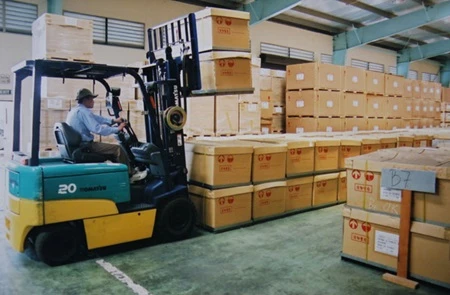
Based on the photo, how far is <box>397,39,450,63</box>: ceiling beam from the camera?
1619cm

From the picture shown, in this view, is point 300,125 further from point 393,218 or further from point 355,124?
point 393,218

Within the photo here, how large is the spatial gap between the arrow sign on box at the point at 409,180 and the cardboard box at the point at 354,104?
20.9ft

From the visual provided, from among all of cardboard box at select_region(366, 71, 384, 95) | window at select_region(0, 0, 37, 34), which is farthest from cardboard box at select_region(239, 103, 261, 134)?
window at select_region(0, 0, 37, 34)

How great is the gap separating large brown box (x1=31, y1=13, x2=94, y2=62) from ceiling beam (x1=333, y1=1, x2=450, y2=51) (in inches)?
372

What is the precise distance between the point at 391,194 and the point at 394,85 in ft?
27.5

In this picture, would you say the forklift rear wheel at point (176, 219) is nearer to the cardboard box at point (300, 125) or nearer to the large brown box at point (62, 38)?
the large brown box at point (62, 38)

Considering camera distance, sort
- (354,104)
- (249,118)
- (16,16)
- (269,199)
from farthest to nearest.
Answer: (354,104)
(16,16)
(249,118)
(269,199)

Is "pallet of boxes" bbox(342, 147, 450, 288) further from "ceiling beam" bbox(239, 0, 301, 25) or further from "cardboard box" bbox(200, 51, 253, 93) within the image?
"ceiling beam" bbox(239, 0, 301, 25)

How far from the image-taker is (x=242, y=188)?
212 inches

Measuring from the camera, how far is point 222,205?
5188 mm

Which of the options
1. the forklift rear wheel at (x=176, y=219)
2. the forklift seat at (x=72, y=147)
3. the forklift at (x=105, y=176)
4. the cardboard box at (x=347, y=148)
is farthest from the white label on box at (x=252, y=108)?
the forklift seat at (x=72, y=147)

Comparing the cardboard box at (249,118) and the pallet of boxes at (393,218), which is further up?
the cardboard box at (249,118)

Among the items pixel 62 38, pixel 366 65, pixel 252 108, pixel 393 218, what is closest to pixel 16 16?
pixel 62 38

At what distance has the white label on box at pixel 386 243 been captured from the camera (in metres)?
3.71
